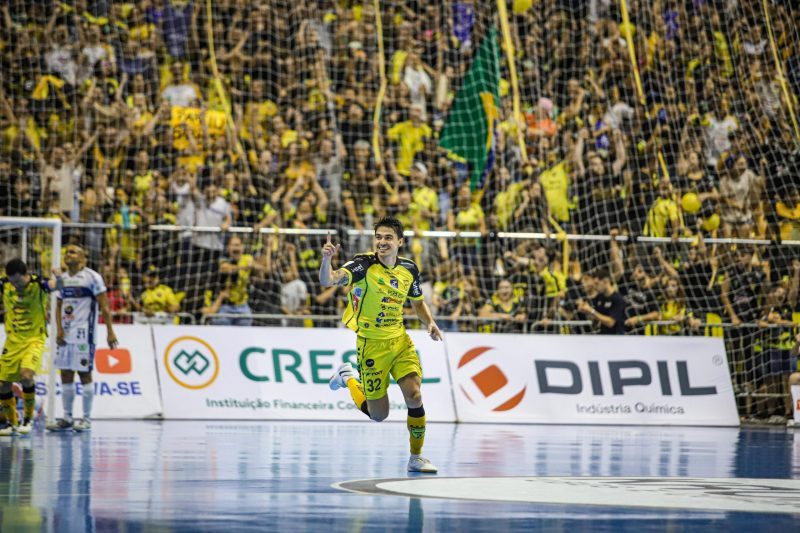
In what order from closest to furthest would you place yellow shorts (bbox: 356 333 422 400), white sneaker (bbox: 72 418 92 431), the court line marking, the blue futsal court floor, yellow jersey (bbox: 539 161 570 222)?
Answer: 1. the blue futsal court floor
2. the court line marking
3. yellow shorts (bbox: 356 333 422 400)
4. white sneaker (bbox: 72 418 92 431)
5. yellow jersey (bbox: 539 161 570 222)

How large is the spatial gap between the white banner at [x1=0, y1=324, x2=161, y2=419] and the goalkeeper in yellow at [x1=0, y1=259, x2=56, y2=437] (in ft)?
11.4

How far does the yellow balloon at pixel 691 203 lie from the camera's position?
77.9 ft

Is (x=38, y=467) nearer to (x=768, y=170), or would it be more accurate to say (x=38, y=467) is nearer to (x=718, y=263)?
(x=718, y=263)

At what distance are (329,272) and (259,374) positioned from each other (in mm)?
10094

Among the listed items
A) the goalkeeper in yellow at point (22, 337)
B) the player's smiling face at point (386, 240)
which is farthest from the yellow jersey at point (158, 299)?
the player's smiling face at point (386, 240)

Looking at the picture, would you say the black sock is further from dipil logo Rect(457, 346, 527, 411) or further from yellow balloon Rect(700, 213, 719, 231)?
yellow balloon Rect(700, 213, 719, 231)

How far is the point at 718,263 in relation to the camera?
22.8m

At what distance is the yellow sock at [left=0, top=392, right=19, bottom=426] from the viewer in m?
16.3

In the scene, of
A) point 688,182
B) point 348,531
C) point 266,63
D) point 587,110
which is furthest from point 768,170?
point 348,531

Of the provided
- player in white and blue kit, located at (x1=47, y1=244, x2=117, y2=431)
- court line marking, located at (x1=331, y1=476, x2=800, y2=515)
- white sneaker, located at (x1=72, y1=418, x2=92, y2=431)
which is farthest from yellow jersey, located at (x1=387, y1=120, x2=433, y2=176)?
court line marking, located at (x1=331, y1=476, x2=800, y2=515)

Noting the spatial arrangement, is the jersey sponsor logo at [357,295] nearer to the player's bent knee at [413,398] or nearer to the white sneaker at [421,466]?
the player's bent knee at [413,398]

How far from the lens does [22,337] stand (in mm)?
16531

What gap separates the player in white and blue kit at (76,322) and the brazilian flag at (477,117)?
9292 mm

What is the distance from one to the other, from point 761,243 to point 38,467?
15.2 metres
